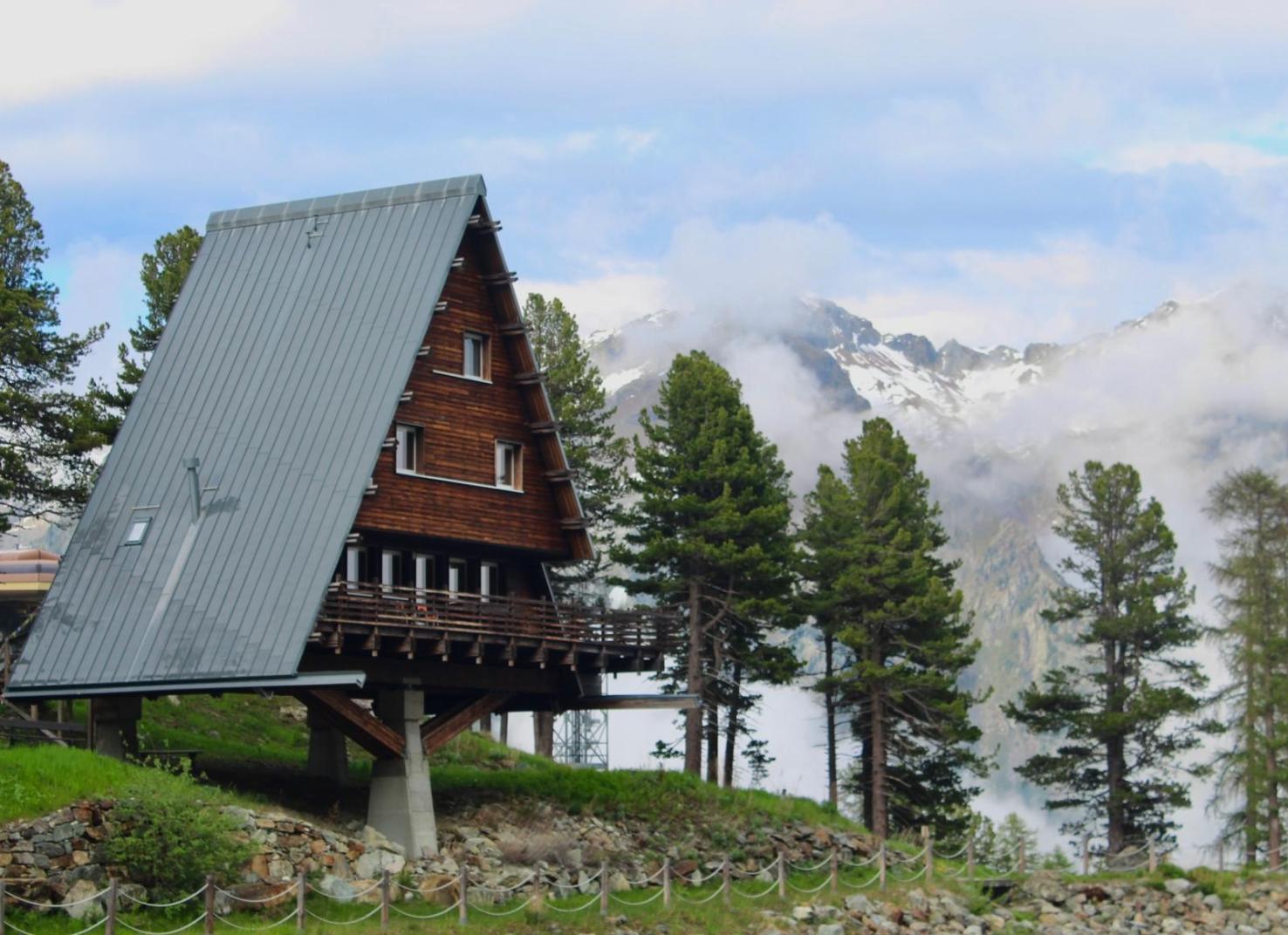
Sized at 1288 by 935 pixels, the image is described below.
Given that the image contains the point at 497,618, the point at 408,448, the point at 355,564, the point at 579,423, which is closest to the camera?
the point at 355,564

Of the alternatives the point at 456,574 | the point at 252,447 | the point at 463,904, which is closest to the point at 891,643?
the point at 456,574

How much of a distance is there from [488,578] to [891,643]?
2172 cm

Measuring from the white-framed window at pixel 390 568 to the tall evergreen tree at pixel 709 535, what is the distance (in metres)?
17.8

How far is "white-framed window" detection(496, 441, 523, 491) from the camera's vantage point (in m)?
51.8

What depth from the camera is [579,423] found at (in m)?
74.4

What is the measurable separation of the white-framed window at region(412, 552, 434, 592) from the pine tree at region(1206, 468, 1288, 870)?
3186 cm

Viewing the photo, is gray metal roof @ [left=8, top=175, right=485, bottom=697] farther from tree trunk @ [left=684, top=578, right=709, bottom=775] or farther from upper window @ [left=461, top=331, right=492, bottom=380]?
tree trunk @ [left=684, top=578, right=709, bottom=775]

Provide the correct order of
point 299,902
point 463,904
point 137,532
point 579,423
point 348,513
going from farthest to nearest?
1. point 579,423
2. point 137,532
3. point 348,513
4. point 463,904
5. point 299,902

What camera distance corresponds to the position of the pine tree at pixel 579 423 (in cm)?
7294

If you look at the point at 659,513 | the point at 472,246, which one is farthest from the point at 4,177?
the point at 659,513

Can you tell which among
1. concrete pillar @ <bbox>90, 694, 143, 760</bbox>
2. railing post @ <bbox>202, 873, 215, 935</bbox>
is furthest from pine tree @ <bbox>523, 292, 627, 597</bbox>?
railing post @ <bbox>202, 873, 215, 935</bbox>

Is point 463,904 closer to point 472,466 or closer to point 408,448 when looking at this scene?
point 408,448

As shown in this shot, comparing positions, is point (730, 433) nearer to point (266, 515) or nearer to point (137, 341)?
point (137, 341)

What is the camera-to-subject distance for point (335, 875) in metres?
42.7
